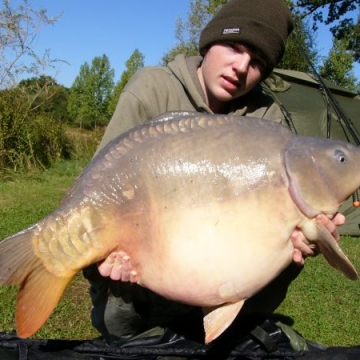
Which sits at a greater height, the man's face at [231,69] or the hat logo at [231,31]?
the hat logo at [231,31]

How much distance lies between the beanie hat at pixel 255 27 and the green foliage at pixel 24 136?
4.53 metres

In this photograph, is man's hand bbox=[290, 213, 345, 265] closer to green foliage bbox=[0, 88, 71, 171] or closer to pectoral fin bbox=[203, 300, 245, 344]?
pectoral fin bbox=[203, 300, 245, 344]

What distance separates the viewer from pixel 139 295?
61.7 inches

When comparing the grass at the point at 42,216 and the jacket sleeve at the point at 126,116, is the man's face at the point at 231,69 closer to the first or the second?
the jacket sleeve at the point at 126,116

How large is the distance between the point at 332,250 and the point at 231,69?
0.63 m

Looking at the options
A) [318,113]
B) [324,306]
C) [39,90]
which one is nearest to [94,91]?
[39,90]

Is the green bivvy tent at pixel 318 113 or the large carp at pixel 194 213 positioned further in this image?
the green bivvy tent at pixel 318 113

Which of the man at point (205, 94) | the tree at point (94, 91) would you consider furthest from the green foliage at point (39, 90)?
the tree at point (94, 91)

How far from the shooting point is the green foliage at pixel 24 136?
575 centimetres

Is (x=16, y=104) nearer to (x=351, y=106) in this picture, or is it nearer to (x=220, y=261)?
(x=351, y=106)

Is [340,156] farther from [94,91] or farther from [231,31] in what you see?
[94,91]

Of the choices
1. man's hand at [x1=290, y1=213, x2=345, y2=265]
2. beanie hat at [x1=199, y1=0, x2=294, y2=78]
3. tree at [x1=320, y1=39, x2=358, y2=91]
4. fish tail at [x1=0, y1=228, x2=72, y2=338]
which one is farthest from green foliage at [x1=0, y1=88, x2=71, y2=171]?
tree at [x1=320, y1=39, x2=358, y2=91]

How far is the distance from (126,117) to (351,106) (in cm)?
384

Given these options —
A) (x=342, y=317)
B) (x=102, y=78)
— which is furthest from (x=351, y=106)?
(x=102, y=78)
